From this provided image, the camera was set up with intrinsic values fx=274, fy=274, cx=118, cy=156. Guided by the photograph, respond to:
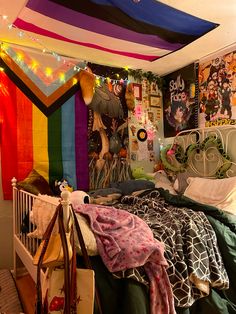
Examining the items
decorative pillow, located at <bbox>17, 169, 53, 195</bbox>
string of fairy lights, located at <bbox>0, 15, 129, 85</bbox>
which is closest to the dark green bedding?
decorative pillow, located at <bbox>17, 169, 53, 195</bbox>

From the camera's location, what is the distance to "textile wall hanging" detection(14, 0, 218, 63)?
1.84 metres

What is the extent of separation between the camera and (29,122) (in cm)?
267

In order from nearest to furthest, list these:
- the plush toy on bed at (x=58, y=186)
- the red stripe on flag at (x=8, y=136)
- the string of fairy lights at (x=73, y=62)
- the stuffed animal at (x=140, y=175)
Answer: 1. the string of fairy lights at (x=73, y=62)
2. the red stripe on flag at (x=8, y=136)
3. the plush toy on bed at (x=58, y=186)
4. the stuffed animal at (x=140, y=175)

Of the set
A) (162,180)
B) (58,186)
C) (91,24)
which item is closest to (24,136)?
(58,186)

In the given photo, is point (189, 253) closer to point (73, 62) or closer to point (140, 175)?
point (140, 175)

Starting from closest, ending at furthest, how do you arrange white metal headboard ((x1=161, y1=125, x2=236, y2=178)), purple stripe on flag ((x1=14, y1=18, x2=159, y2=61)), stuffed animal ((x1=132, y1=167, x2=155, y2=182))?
purple stripe on flag ((x1=14, y1=18, x2=159, y2=61)) → white metal headboard ((x1=161, y1=125, x2=236, y2=178)) → stuffed animal ((x1=132, y1=167, x2=155, y2=182))

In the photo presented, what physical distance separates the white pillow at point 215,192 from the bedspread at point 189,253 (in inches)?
21.6

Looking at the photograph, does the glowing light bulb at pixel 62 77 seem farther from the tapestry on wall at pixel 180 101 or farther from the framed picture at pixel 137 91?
the tapestry on wall at pixel 180 101

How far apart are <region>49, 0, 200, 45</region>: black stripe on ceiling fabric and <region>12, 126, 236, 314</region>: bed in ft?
3.72

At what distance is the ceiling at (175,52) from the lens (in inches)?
76.8

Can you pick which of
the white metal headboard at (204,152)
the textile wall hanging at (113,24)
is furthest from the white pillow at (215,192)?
the textile wall hanging at (113,24)

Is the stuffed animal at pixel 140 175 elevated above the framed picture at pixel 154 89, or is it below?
below

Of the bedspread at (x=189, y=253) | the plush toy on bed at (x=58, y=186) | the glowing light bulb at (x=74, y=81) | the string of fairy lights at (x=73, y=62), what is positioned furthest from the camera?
the glowing light bulb at (x=74, y=81)

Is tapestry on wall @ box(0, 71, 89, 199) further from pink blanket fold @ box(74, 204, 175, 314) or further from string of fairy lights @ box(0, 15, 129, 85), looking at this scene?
pink blanket fold @ box(74, 204, 175, 314)
